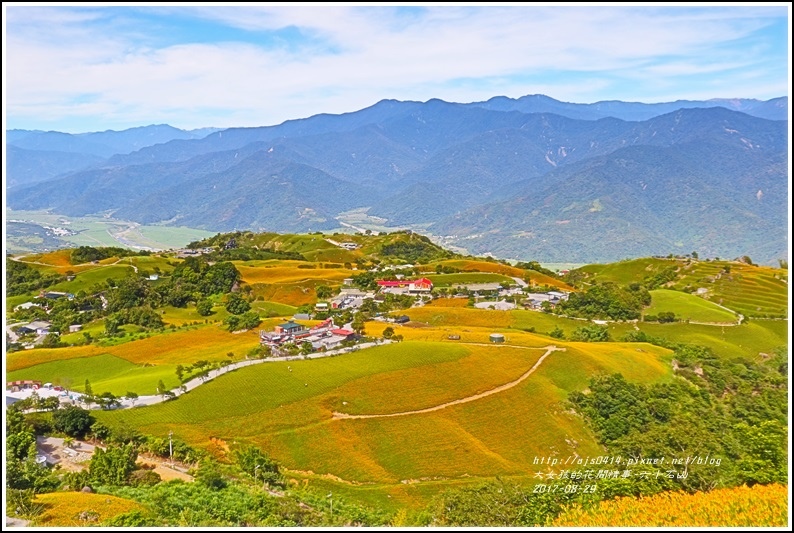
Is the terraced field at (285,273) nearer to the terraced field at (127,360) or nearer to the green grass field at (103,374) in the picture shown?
the terraced field at (127,360)

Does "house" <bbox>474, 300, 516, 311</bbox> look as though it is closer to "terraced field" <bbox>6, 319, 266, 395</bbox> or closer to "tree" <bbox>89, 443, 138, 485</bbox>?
"terraced field" <bbox>6, 319, 266, 395</bbox>

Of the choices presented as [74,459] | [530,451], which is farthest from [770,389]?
→ [74,459]

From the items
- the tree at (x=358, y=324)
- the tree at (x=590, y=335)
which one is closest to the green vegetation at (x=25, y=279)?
the tree at (x=358, y=324)

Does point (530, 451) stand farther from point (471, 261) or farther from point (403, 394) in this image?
point (471, 261)

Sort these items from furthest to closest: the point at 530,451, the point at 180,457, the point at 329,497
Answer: the point at 530,451, the point at 180,457, the point at 329,497

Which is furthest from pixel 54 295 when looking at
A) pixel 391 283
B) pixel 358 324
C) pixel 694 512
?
pixel 694 512
